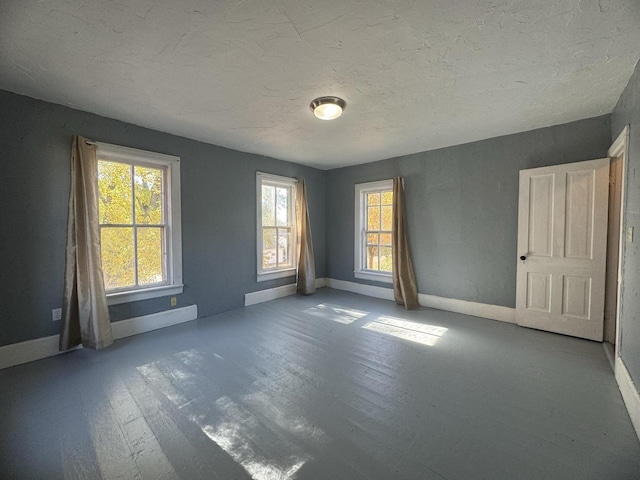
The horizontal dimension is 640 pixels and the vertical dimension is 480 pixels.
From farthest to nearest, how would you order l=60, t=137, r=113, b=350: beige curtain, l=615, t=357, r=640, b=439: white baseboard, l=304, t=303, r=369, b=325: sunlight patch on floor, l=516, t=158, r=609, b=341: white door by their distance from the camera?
l=304, t=303, r=369, b=325: sunlight patch on floor → l=516, t=158, r=609, b=341: white door → l=60, t=137, r=113, b=350: beige curtain → l=615, t=357, r=640, b=439: white baseboard

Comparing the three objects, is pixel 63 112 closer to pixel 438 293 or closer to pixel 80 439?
pixel 80 439

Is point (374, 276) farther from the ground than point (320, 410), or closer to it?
farther from the ground

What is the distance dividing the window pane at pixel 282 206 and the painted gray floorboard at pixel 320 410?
2370 millimetres

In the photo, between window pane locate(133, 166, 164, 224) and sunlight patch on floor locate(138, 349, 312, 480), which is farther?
window pane locate(133, 166, 164, 224)

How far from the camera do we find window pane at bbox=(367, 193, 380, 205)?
510 centimetres

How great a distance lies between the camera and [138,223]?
3285mm

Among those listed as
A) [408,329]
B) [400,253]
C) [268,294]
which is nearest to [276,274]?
[268,294]

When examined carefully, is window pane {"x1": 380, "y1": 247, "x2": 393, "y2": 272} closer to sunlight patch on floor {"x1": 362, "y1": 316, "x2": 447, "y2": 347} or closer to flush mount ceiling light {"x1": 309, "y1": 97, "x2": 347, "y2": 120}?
sunlight patch on floor {"x1": 362, "y1": 316, "x2": 447, "y2": 347}

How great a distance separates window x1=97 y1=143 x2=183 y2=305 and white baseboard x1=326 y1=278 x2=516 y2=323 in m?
3.16

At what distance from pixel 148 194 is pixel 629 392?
→ 4875 mm

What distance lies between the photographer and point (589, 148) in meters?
3.07

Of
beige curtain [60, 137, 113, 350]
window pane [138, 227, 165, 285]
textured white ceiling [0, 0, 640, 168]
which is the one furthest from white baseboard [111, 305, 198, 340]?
textured white ceiling [0, 0, 640, 168]

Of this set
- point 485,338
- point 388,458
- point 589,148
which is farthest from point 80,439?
point 589,148

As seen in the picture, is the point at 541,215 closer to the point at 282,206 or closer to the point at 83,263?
the point at 282,206
